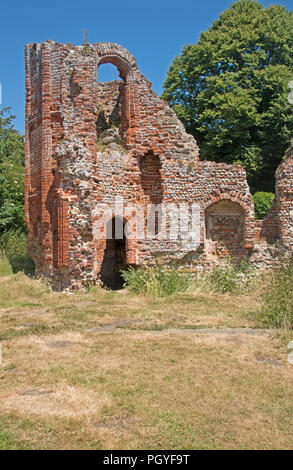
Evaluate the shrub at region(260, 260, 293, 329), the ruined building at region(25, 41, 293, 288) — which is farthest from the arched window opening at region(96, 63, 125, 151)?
the shrub at region(260, 260, 293, 329)

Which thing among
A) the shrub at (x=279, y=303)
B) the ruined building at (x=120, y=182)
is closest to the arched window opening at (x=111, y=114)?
the ruined building at (x=120, y=182)

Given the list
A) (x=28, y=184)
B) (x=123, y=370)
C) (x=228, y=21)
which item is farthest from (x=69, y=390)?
(x=228, y=21)

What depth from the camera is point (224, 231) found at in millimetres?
13023

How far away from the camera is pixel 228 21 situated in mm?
21609

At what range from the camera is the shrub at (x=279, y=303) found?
736 cm

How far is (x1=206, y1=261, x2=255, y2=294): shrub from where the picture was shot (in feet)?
36.9

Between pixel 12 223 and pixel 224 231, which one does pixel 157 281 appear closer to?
pixel 224 231

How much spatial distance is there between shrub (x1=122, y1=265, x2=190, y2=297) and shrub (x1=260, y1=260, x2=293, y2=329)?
11.1ft

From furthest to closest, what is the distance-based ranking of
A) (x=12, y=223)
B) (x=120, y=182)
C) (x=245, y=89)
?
(x=245, y=89)
(x=12, y=223)
(x=120, y=182)

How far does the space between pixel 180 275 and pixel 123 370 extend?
677cm

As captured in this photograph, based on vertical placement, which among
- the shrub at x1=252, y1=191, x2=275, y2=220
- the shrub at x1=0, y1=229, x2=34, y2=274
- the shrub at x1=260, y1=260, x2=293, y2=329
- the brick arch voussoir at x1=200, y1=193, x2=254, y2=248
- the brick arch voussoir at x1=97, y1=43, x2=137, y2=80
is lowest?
the shrub at x1=260, y1=260, x2=293, y2=329

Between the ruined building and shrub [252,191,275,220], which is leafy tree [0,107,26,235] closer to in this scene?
the ruined building

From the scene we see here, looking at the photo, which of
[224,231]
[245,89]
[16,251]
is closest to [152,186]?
[224,231]

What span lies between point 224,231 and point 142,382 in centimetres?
851
